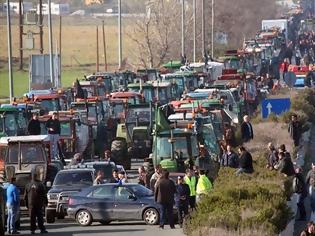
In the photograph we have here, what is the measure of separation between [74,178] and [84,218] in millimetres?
2462

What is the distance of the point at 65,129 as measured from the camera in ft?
152

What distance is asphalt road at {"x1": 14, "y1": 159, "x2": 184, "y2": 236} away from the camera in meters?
30.8

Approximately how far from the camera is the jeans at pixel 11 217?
101 ft

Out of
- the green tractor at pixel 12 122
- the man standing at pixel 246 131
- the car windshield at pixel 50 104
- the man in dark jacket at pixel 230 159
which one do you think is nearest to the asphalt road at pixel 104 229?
the man in dark jacket at pixel 230 159

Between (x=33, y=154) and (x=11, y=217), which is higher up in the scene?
(x=33, y=154)

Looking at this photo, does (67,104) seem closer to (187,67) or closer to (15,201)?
(187,67)

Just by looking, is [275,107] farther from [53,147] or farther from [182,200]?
[182,200]

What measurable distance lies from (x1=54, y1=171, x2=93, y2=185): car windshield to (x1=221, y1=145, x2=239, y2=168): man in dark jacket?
3.53 m

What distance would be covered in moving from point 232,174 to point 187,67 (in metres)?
41.4

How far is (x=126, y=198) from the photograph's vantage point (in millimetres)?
32250

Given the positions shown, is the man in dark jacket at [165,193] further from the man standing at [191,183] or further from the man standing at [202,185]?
the man standing at [191,183]

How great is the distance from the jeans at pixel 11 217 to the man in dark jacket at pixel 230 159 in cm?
692

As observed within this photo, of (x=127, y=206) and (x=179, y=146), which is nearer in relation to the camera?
(x=127, y=206)

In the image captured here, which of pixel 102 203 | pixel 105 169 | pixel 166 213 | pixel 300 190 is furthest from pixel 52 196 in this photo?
pixel 300 190
